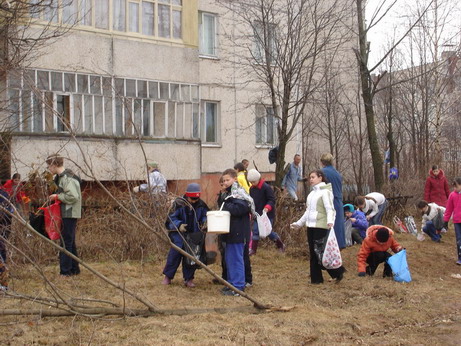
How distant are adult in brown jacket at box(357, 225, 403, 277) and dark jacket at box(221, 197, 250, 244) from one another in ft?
7.16

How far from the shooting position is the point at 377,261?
10031mm

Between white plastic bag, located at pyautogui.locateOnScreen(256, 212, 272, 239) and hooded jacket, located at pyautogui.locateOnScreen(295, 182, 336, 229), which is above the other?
hooded jacket, located at pyautogui.locateOnScreen(295, 182, 336, 229)

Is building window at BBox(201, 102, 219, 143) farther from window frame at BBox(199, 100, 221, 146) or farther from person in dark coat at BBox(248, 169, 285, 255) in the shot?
person in dark coat at BBox(248, 169, 285, 255)

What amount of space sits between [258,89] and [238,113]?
113 cm

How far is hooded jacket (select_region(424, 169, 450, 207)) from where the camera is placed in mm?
16516

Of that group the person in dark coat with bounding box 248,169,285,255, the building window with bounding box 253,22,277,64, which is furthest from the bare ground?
the building window with bounding box 253,22,277,64

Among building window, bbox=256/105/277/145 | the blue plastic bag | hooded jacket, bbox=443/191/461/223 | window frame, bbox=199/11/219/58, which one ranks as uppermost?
window frame, bbox=199/11/219/58

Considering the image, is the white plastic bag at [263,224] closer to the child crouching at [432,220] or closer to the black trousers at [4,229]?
the black trousers at [4,229]

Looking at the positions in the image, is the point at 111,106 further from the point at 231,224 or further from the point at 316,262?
the point at 231,224

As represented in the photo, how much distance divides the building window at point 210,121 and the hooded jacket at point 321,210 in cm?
1391

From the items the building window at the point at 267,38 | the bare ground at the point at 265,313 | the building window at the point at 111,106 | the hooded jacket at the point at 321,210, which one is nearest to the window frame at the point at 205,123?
the building window at the point at 111,106

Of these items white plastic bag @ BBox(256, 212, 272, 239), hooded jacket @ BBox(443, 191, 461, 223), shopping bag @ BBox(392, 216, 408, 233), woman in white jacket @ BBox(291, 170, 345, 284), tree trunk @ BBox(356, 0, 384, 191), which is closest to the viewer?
woman in white jacket @ BBox(291, 170, 345, 284)

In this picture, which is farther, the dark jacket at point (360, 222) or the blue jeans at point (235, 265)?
the dark jacket at point (360, 222)

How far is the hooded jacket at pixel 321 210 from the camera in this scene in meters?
9.34
